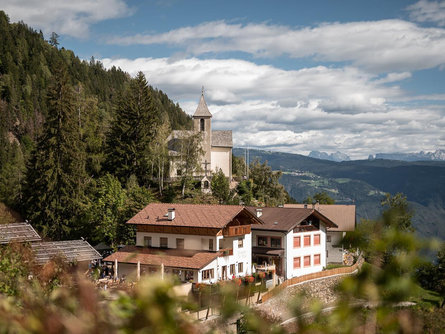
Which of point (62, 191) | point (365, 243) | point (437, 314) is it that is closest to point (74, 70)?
point (62, 191)

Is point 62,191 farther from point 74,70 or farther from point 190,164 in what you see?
point 74,70

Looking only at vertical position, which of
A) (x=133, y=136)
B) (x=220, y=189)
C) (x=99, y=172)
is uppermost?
(x=133, y=136)

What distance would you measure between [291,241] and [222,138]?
97.7 ft

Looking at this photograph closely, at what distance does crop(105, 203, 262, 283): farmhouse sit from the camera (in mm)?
38781

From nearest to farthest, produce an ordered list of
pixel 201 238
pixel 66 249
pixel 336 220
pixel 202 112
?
pixel 66 249 < pixel 201 238 < pixel 336 220 < pixel 202 112

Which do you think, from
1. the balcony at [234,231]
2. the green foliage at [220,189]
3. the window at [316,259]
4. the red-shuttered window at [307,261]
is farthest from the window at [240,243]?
the green foliage at [220,189]

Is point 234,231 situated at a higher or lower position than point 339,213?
higher

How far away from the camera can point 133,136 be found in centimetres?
6544

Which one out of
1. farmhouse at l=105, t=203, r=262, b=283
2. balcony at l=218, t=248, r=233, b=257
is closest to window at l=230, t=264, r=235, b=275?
farmhouse at l=105, t=203, r=262, b=283

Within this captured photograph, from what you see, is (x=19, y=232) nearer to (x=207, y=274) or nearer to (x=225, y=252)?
(x=207, y=274)

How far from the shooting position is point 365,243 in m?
2.90

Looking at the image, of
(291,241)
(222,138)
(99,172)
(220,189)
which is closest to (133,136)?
(99,172)

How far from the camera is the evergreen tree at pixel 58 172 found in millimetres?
52688

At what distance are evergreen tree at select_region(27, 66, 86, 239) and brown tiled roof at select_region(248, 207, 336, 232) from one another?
18946 mm
